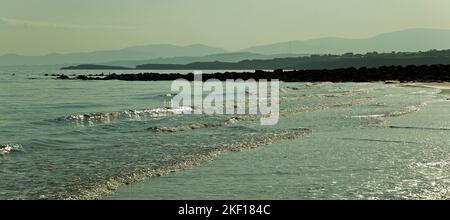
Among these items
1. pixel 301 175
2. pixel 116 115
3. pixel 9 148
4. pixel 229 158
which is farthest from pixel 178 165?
pixel 116 115

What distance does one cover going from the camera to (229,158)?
13.5 m

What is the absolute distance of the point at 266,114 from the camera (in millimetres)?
26406

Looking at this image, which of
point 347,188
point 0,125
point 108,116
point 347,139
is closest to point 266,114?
point 108,116

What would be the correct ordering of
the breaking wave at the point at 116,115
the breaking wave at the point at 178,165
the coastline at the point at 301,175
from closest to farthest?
the coastline at the point at 301,175 < the breaking wave at the point at 178,165 < the breaking wave at the point at 116,115

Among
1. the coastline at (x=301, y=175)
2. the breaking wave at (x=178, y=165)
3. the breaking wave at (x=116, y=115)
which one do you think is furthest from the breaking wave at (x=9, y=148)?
the breaking wave at (x=116, y=115)

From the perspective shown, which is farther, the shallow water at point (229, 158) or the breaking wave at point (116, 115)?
the breaking wave at point (116, 115)

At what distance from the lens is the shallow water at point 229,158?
9898 mm

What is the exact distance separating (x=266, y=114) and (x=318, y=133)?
26.0 feet

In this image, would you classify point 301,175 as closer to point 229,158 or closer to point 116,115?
point 229,158

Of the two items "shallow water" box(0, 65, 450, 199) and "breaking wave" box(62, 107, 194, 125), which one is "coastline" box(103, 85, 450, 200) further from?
"breaking wave" box(62, 107, 194, 125)

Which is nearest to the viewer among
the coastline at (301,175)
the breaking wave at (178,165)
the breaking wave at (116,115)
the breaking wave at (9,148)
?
the coastline at (301,175)

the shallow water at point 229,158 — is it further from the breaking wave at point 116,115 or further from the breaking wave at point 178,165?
the breaking wave at point 116,115

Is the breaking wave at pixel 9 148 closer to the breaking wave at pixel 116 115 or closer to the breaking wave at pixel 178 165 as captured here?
the breaking wave at pixel 178 165

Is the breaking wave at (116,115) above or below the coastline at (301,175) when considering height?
below
